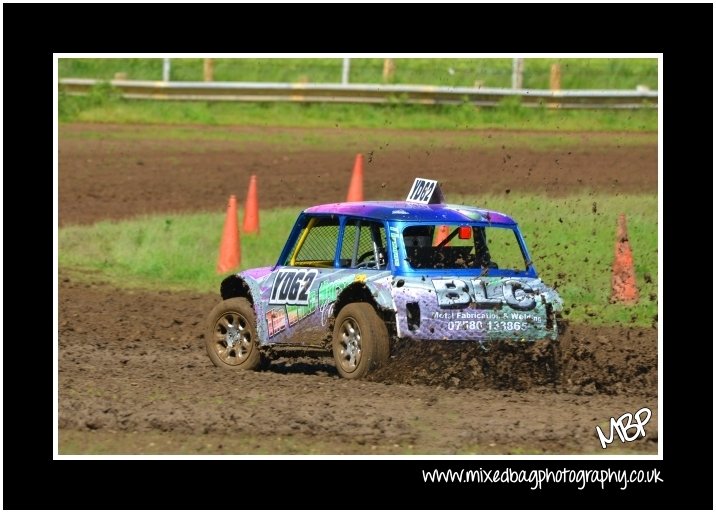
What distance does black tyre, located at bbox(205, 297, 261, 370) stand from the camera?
12961mm

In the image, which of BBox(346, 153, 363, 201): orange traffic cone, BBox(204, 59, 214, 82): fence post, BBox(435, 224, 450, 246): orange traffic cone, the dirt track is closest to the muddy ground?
BBox(435, 224, 450, 246): orange traffic cone

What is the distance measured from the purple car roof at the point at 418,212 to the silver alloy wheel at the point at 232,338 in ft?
4.26

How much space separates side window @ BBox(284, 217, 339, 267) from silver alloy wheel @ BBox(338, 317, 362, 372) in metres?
1.00

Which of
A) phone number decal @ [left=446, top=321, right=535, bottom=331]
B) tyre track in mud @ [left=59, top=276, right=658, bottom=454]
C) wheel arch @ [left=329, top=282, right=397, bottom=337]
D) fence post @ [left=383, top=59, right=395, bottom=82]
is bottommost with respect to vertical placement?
tyre track in mud @ [left=59, top=276, right=658, bottom=454]

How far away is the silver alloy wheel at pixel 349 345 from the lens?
38.8 feet

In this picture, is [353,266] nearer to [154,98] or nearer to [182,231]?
[182,231]

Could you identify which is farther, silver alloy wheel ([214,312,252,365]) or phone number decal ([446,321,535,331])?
silver alloy wheel ([214,312,252,365])

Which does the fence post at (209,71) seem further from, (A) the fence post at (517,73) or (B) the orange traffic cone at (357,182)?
(B) the orange traffic cone at (357,182)

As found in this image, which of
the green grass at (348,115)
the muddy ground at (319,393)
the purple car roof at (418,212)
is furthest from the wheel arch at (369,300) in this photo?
the green grass at (348,115)

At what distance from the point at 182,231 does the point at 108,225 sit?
141cm

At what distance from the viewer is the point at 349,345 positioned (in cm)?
1195

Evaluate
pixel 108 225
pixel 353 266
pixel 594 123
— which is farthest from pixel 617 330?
pixel 594 123

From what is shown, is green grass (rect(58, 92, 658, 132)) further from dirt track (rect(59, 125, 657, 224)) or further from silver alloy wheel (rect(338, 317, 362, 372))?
silver alloy wheel (rect(338, 317, 362, 372))

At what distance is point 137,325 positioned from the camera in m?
15.6
